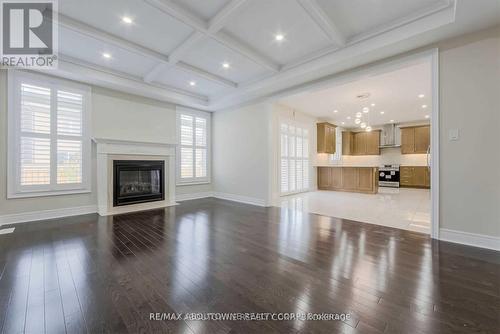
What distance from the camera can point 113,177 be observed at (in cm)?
464

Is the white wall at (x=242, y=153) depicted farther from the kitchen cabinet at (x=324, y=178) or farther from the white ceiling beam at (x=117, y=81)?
the kitchen cabinet at (x=324, y=178)

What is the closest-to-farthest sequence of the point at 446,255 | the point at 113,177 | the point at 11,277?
the point at 11,277, the point at 446,255, the point at 113,177

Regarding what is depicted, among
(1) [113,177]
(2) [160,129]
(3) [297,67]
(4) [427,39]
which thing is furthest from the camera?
(2) [160,129]

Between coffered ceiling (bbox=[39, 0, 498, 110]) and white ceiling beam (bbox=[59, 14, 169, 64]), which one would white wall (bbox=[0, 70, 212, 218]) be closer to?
coffered ceiling (bbox=[39, 0, 498, 110])

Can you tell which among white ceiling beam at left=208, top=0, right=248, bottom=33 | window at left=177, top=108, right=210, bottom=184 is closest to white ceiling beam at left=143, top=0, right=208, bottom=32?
white ceiling beam at left=208, top=0, right=248, bottom=33

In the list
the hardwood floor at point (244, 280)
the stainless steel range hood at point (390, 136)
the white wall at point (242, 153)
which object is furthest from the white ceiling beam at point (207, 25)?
the stainless steel range hood at point (390, 136)

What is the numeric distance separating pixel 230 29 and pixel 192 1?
0.67 metres

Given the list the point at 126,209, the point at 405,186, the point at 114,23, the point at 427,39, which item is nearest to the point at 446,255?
the point at 427,39

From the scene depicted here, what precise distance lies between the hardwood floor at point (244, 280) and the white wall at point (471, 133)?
48cm

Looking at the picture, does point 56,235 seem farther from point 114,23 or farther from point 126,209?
point 114,23

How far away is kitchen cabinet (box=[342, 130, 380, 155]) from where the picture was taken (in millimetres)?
10077

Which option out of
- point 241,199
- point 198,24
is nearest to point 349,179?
point 241,199

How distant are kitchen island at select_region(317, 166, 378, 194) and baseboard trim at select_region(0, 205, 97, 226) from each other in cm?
755

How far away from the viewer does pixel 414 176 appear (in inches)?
354
